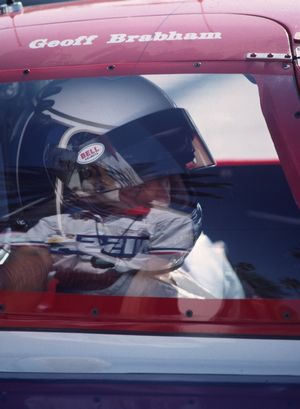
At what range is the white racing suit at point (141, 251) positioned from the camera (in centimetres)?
189

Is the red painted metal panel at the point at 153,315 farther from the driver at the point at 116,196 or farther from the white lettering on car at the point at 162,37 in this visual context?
the white lettering on car at the point at 162,37

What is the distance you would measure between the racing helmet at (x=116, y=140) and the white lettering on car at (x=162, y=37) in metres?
0.13

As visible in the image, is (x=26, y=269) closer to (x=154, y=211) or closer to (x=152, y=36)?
(x=154, y=211)

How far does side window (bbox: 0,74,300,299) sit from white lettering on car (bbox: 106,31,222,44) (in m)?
0.13

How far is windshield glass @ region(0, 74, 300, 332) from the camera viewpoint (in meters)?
1.88

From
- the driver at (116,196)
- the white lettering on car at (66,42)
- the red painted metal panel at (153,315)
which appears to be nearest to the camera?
the red painted metal panel at (153,315)

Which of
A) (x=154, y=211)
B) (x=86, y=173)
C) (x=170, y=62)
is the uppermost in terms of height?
(x=170, y=62)

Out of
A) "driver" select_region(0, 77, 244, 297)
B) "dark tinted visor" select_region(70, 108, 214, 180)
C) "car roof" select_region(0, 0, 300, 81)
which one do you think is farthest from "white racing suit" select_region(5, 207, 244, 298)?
"car roof" select_region(0, 0, 300, 81)

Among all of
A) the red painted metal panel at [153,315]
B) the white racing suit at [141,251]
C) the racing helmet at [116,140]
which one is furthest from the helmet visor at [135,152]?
the red painted metal panel at [153,315]

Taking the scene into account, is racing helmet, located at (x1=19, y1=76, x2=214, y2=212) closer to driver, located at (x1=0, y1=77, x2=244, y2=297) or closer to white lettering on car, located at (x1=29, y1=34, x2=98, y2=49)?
driver, located at (x1=0, y1=77, x2=244, y2=297)

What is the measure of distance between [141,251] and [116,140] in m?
0.30

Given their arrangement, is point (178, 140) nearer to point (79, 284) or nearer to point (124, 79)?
point (124, 79)

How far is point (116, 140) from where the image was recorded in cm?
193

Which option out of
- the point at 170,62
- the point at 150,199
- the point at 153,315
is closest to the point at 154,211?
the point at 150,199
